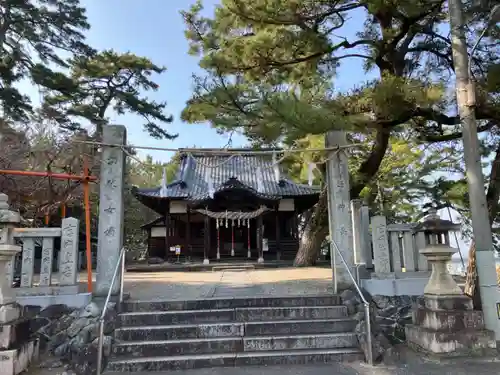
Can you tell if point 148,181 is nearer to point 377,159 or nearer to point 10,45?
point 10,45

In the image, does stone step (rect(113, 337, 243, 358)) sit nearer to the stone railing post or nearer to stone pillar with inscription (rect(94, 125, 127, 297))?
stone pillar with inscription (rect(94, 125, 127, 297))

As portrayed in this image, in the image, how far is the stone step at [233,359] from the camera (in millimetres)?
4914

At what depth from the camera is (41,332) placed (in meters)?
5.57

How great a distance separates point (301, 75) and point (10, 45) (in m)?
12.8

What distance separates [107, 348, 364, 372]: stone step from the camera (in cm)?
491

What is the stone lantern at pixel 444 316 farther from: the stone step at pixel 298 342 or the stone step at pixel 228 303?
the stone step at pixel 228 303

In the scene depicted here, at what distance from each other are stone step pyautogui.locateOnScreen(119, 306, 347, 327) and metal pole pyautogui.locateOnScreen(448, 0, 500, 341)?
2.05 metres

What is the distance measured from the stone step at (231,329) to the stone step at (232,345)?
14cm

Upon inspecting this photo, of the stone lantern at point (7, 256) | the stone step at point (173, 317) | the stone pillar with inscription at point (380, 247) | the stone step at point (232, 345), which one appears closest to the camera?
the stone lantern at point (7, 256)

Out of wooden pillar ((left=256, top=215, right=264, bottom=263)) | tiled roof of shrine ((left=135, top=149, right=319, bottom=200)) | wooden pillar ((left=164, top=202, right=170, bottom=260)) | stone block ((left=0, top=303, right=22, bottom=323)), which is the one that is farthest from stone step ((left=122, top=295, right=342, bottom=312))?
wooden pillar ((left=164, top=202, right=170, bottom=260))

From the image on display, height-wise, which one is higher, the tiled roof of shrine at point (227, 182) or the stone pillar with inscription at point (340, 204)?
the tiled roof of shrine at point (227, 182)

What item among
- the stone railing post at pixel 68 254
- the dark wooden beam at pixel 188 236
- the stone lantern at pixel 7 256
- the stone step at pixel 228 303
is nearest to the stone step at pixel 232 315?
the stone step at pixel 228 303

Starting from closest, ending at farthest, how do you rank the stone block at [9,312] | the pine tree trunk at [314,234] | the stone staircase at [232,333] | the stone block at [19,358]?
the stone block at [19,358], the stone block at [9,312], the stone staircase at [232,333], the pine tree trunk at [314,234]

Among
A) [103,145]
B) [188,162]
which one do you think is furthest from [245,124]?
[188,162]
